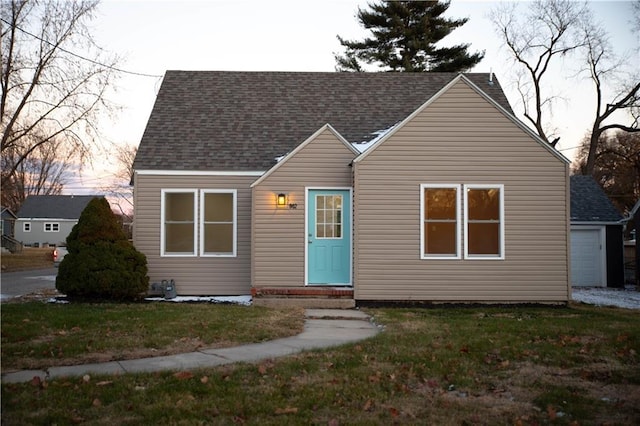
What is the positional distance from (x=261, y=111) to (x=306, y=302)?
6.50m

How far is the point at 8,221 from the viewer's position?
6344cm

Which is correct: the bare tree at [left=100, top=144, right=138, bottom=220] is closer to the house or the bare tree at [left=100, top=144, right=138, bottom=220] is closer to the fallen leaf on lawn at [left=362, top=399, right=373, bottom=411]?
the house

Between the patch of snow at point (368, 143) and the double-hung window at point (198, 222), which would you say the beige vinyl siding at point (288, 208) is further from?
the double-hung window at point (198, 222)

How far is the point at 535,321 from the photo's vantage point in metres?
11.2

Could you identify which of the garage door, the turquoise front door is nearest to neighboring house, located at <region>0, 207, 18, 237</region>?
the turquoise front door

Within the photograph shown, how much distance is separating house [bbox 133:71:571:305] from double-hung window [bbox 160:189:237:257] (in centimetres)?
3

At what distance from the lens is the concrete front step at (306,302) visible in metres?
13.2

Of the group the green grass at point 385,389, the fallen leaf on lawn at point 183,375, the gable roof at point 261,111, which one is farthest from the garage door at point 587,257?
the fallen leaf on lawn at point 183,375

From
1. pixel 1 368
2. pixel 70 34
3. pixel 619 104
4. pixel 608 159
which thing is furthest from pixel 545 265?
pixel 608 159

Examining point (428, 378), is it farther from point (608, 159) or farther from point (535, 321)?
point (608, 159)

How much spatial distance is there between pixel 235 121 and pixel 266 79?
8.19 feet

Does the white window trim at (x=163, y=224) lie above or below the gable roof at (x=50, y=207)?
below

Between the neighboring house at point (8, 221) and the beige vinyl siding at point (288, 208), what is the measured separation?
55.4 m

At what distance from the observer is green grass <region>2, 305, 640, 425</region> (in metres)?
5.26
